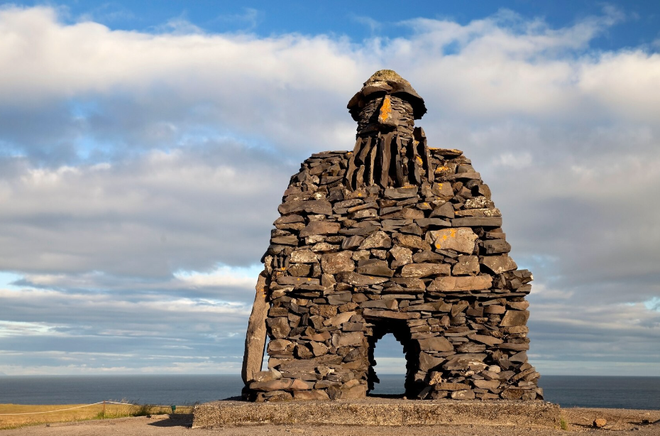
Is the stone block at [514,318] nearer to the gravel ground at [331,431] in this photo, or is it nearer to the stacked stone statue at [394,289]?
the stacked stone statue at [394,289]

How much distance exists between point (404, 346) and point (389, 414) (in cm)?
322

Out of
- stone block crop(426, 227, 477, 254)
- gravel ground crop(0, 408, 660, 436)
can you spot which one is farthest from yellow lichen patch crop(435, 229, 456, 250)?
gravel ground crop(0, 408, 660, 436)

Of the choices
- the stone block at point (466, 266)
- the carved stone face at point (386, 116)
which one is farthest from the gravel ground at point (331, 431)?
the carved stone face at point (386, 116)

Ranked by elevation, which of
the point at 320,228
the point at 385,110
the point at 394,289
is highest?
the point at 385,110

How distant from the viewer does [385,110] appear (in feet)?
37.5

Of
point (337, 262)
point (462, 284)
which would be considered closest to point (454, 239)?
point (462, 284)

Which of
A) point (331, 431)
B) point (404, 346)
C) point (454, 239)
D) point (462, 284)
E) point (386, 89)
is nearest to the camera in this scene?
point (331, 431)

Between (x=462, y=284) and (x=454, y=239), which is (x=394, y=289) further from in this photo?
(x=454, y=239)

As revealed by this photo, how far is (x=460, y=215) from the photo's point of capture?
33.2 feet

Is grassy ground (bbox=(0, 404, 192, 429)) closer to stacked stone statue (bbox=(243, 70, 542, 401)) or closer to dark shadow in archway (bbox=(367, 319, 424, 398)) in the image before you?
dark shadow in archway (bbox=(367, 319, 424, 398))

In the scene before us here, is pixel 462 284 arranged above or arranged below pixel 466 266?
below

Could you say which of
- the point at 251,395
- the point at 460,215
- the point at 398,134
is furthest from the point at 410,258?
the point at 251,395

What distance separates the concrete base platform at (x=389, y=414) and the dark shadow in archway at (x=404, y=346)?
52.9 inches

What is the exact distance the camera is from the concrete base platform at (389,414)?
7.96 metres
